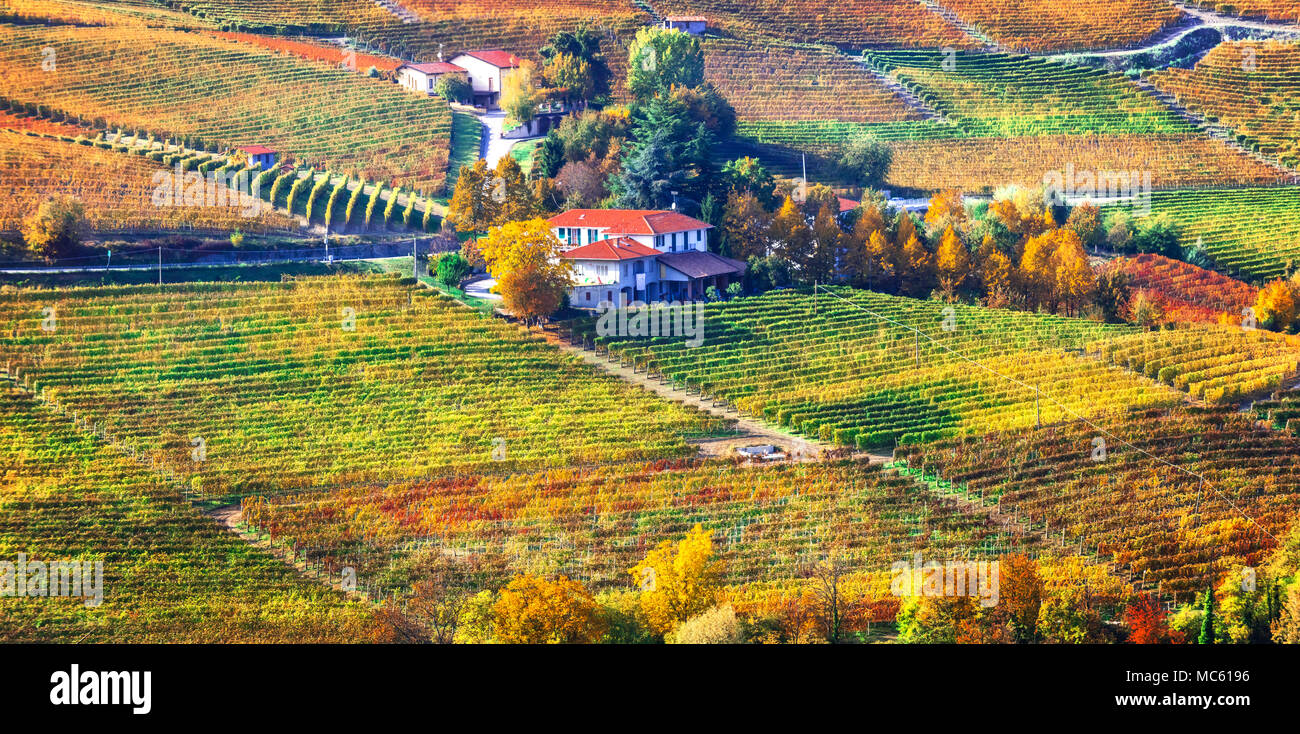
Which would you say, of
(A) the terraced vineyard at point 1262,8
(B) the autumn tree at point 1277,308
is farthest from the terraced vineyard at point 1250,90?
(B) the autumn tree at point 1277,308

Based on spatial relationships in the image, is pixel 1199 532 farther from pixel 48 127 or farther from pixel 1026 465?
pixel 48 127

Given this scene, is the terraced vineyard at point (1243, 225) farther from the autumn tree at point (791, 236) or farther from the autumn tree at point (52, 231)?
the autumn tree at point (52, 231)

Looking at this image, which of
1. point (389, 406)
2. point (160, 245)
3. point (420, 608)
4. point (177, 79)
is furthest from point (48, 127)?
point (420, 608)

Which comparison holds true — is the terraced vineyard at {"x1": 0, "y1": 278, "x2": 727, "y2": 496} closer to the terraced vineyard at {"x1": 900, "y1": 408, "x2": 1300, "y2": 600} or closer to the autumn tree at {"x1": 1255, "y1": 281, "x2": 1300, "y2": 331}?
the terraced vineyard at {"x1": 900, "y1": 408, "x2": 1300, "y2": 600}

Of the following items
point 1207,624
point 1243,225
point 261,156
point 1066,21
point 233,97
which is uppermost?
point 1066,21

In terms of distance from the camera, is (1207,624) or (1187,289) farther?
(1187,289)

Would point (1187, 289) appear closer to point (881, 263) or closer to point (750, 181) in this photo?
point (881, 263)

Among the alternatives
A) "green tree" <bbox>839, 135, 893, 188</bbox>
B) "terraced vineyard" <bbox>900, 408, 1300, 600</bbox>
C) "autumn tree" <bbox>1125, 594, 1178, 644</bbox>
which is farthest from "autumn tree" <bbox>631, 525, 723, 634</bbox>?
"green tree" <bbox>839, 135, 893, 188</bbox>

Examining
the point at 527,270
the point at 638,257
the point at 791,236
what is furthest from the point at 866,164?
the point at 527,270
